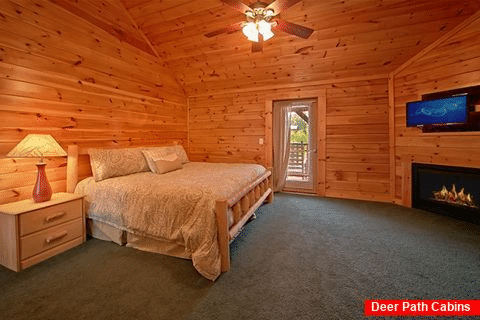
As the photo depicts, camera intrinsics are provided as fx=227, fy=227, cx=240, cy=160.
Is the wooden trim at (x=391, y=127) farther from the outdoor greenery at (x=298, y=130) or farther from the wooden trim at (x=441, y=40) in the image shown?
the outdoor greenery at (x=298, y=130)

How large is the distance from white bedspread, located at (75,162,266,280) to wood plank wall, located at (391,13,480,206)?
285 centimetres

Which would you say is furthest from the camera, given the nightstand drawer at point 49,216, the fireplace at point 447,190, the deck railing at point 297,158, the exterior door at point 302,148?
the deck railing at point 297,158

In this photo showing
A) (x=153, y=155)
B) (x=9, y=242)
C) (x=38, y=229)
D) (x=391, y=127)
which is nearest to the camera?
(x=9, y=242)

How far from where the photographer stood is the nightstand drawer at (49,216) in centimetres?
194

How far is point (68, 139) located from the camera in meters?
2.76

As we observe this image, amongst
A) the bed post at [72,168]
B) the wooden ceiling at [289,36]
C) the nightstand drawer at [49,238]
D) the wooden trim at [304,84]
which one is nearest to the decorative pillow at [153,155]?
the bed post at [72,168]

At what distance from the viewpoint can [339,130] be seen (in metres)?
4.14

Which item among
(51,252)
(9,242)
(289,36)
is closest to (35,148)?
(9,242)

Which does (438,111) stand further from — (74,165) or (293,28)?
(74,165)

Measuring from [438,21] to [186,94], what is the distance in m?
4.35

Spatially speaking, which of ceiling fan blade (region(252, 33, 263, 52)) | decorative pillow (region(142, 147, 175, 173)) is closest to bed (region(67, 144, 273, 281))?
decorative pillow (region(142, 147, 175, 173))

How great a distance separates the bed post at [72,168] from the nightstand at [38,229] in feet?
0.85

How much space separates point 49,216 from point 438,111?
4762 mm

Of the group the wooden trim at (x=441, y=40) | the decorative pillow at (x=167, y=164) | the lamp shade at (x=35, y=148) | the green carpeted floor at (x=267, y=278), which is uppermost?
the wooden trim at (x=441, y=40)
